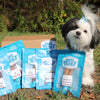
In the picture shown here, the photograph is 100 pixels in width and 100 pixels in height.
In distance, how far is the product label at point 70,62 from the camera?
81.8 inches

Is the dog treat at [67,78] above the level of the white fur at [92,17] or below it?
below

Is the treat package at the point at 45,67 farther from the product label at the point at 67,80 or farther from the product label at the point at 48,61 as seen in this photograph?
the product label at the point at 67,80

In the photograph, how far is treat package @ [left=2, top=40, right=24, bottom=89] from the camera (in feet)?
A: 7.20

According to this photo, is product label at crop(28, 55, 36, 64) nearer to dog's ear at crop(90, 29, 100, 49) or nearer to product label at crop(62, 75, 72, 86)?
product label at crop(62, 75, 72, 86)

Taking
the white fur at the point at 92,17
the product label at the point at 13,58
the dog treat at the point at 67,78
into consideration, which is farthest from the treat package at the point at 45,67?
the white fur at the point at 92,17

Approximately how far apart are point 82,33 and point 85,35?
6 centimetres

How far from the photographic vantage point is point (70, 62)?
2.09 metres

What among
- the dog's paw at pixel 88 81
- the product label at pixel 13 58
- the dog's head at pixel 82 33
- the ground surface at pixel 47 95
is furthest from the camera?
the dog's paw at pixel 88 81

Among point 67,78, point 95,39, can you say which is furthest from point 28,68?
point 95,39

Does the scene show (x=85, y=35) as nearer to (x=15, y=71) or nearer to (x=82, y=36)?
(x=82, y=36)

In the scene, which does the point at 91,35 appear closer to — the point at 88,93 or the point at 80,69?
the point at 80,69

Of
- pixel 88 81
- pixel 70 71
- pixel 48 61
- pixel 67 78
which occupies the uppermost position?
pixel 48 61

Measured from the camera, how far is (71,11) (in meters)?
6.24

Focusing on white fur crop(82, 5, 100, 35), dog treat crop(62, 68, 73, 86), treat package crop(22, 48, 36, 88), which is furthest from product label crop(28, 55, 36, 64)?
white fur crop(82, 5, 100, 35)
